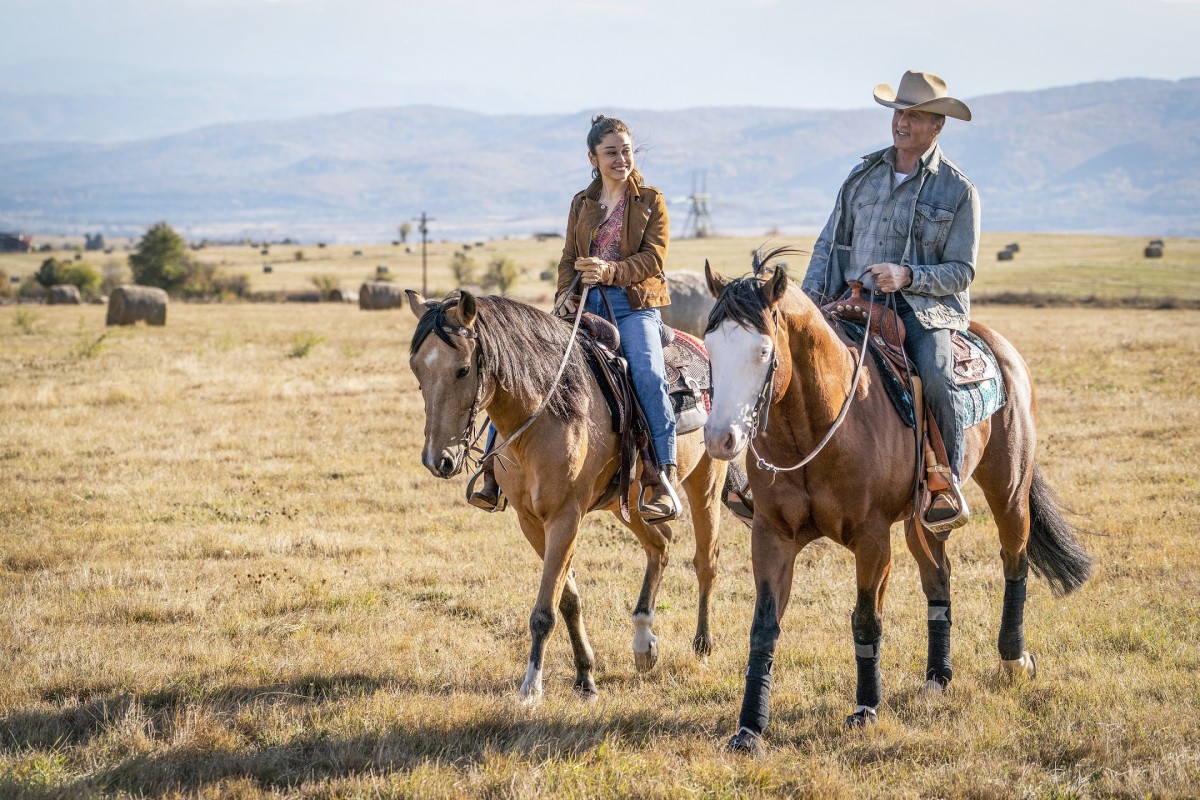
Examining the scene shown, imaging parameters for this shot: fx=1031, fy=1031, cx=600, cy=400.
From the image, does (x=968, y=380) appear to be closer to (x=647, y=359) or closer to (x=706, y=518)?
(x=647, y=359)

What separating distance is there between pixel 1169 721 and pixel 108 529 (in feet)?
28.9

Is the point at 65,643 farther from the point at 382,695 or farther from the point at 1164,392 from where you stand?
the point at 1164,392

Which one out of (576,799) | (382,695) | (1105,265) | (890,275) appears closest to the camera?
(576,799)

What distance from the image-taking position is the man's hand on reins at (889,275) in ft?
18.4

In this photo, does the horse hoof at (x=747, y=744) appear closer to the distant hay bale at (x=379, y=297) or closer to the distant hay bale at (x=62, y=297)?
the distant hay bale at (x=379, y=297)

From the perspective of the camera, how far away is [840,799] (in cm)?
485

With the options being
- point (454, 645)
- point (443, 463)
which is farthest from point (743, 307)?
point (454, 645)

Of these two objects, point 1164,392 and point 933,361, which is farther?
point 1164,392

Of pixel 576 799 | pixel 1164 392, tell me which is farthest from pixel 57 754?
pixel 1164 392

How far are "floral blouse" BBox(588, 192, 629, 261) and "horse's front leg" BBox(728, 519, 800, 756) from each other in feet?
7.23

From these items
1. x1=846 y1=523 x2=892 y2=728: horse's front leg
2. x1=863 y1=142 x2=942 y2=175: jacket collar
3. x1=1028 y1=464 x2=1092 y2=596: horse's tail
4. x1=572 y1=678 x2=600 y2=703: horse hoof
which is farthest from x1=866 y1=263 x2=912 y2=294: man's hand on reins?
x1=572 y1=678 x2=600 y2=703: horse hoof

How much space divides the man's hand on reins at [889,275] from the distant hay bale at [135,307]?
3139 cm

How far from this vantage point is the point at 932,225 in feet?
19.5

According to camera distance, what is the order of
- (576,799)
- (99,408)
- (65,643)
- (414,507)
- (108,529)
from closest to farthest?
1. (576,799)
2. (65,643)
3. (108,529)
4. (414,507)
5. (99,408)
